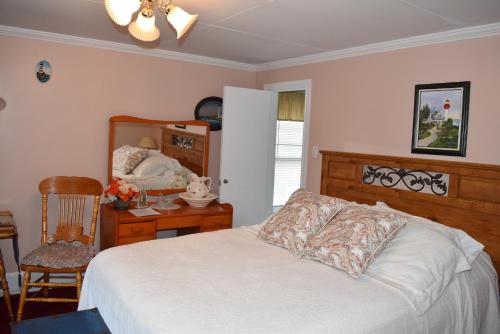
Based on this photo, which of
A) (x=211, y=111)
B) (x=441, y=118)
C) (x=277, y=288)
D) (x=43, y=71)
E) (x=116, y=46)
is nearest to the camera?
(x=277, y=288)

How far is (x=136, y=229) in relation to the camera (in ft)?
10.9

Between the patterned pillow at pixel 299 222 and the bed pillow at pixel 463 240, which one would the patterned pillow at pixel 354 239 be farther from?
the bed pillow at pixel 463 240

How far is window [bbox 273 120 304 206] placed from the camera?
5.84 metres

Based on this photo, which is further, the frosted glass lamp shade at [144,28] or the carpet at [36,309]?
the carpet at [36,309]

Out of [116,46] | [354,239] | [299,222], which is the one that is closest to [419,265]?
[354,239]

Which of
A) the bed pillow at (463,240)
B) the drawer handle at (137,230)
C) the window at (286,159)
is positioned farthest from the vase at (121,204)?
the window at (286,159)

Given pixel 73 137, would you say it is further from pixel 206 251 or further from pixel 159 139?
pixel 206 251

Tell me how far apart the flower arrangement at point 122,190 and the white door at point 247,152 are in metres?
0.92

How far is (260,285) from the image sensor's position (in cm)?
201

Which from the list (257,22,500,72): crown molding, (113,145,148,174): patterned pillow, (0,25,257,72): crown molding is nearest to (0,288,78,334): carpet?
(113,145,148,174): patterned pillow

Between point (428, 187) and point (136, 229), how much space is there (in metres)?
2.35

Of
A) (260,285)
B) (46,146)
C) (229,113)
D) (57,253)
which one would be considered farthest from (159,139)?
(260,285)

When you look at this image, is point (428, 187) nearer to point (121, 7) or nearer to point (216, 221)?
point (216, 221)

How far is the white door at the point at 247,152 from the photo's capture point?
4055 millimetres
